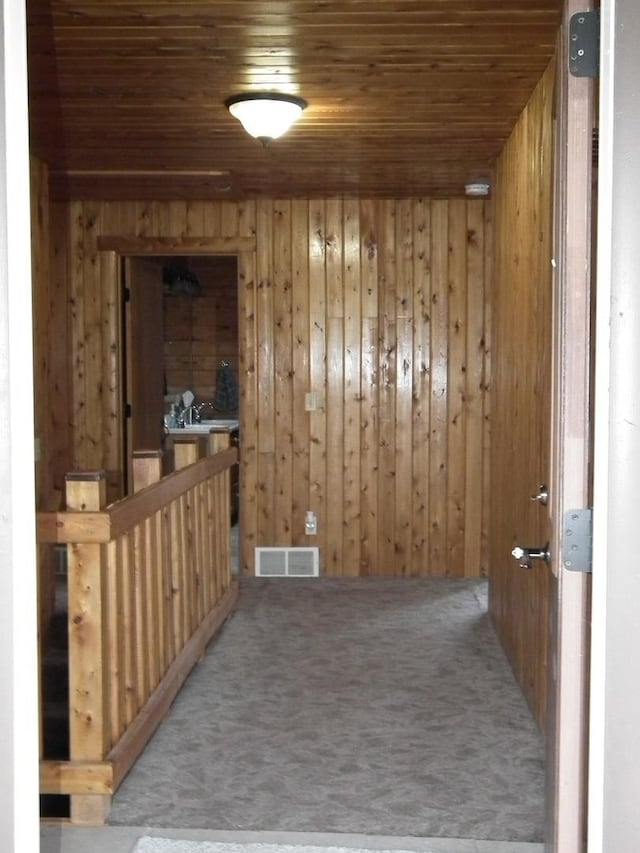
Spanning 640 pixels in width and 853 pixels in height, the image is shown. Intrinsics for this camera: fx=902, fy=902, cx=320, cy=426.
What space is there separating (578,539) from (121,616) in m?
1.90

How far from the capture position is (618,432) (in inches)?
53.3

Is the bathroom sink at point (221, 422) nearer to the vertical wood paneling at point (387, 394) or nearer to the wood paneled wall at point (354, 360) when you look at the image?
the wood paneled wall at point (354, 360)

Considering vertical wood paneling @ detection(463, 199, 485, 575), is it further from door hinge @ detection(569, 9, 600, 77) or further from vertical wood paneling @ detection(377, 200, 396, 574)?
door hinge @ detection(569, 9, 600, 77)

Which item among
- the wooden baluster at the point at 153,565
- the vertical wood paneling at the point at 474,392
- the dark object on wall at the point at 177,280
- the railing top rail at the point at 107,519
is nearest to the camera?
the railing top rail at the point at 107,519

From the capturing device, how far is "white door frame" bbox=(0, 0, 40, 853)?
1.35 meters

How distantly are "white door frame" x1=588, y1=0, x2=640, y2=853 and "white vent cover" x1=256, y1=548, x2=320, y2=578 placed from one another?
181 inches

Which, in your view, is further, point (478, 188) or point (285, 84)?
point (478, 188)

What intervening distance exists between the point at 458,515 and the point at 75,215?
3210mm

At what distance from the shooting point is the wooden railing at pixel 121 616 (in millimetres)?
2703

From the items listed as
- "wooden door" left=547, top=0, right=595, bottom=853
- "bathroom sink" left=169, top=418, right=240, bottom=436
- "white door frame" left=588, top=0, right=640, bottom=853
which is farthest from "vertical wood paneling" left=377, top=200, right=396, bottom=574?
"white door frame" left=588, top=0, right=640, bottom=853

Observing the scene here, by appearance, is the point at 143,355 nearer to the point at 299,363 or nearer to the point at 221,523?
the point at 299,363

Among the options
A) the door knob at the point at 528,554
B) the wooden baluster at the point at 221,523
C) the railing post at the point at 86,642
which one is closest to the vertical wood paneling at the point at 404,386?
the wooden baluster at the point at 221,523

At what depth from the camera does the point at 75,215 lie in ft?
19.6

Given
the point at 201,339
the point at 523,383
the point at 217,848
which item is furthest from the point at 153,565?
the point at 201,339
